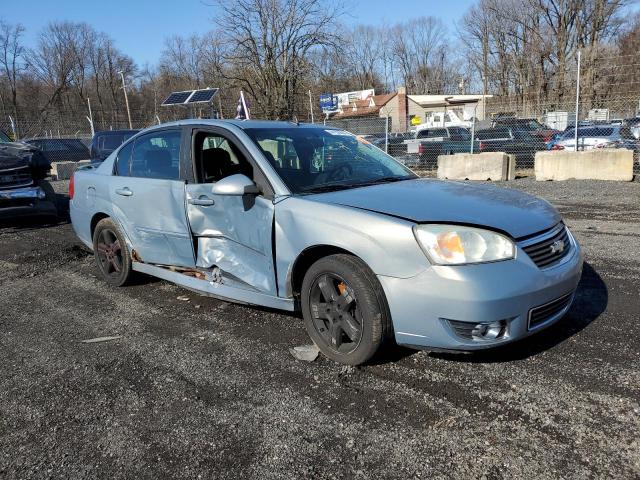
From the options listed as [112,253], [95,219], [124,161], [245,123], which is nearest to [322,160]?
[245,123]

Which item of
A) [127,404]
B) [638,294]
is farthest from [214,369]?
[638,294]

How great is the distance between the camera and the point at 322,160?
387 cm

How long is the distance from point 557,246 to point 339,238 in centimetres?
133

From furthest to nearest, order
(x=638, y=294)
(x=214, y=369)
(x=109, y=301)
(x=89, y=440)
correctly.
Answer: (x=109, y=301), (x=638, y=294), (x=214, y=369), (x=89, y=440)

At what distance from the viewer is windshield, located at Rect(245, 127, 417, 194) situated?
11.8ft

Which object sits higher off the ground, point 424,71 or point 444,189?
point 424,71

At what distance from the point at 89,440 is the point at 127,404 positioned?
34 cm

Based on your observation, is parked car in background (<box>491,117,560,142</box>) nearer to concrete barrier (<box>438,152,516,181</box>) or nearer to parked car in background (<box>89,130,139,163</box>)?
concrete barrier (<box>438,152,516,181</box>)

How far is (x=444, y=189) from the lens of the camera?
139 inches

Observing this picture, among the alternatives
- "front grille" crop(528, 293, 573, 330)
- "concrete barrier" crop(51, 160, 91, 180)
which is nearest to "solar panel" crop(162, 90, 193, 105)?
"concrete barrier" crop(51, 160, 91, 180)

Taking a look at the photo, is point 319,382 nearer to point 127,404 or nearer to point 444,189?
point 127,404

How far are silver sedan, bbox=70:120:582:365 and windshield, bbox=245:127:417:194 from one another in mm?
15

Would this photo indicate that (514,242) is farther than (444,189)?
No

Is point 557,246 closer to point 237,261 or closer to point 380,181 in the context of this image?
point 380,181
